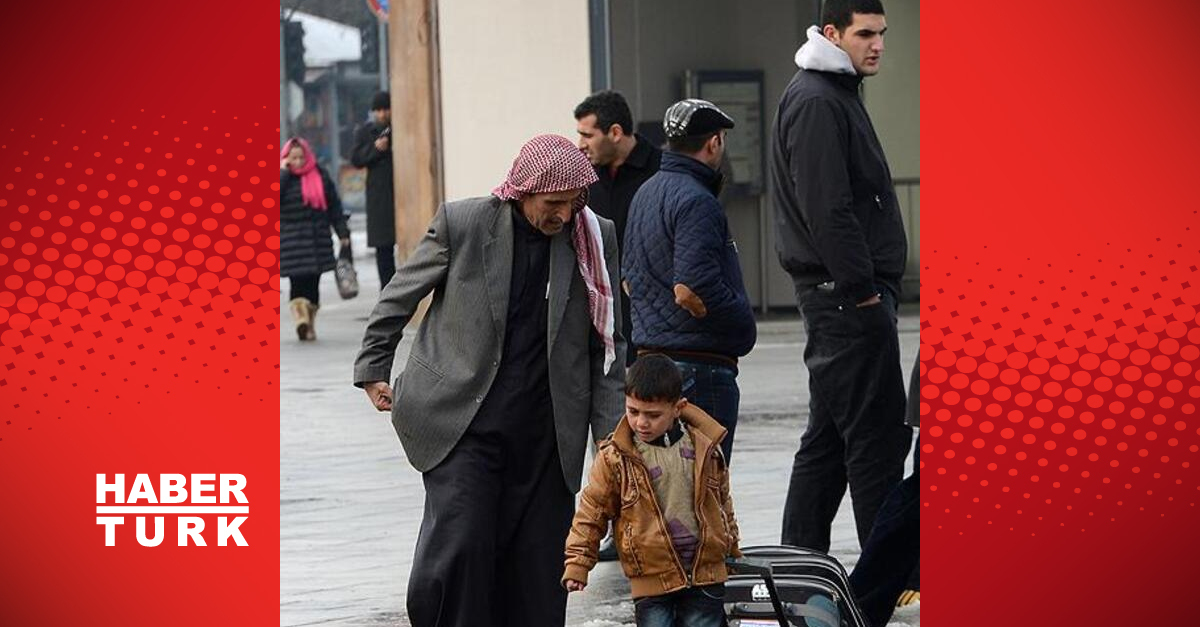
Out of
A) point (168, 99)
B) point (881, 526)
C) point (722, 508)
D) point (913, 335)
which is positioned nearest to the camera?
point (722, 508)

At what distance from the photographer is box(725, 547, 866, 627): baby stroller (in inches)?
260

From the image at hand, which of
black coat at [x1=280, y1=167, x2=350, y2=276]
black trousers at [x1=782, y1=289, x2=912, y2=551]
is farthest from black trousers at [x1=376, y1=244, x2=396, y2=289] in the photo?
black trousers at [x1=782, y1=289, x2=912, y2=551]

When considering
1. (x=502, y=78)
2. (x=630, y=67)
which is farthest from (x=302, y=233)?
(x=630, y=67)

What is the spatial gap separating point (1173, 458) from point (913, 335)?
33.5ft

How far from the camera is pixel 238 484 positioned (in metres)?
6.75

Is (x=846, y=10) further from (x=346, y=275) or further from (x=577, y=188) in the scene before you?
(x=346, y=275)

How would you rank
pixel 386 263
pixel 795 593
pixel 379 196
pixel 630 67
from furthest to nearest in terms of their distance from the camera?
pixel 379 196 < pixel 386 263 < pixel 630 67 < pixel 795 593

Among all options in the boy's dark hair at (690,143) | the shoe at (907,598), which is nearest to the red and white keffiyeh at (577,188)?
the boy's dark hair at (690,143)

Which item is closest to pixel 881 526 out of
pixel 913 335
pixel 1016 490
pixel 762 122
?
pixel 1016 490

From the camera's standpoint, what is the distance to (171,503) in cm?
675

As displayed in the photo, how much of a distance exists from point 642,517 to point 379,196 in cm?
1292

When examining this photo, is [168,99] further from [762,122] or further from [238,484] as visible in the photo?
[762,122]

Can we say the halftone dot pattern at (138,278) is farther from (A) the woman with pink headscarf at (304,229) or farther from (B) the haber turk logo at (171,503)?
(A) the woman with pink headscarf at (304,229)

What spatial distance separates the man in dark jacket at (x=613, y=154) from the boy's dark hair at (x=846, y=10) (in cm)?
117
